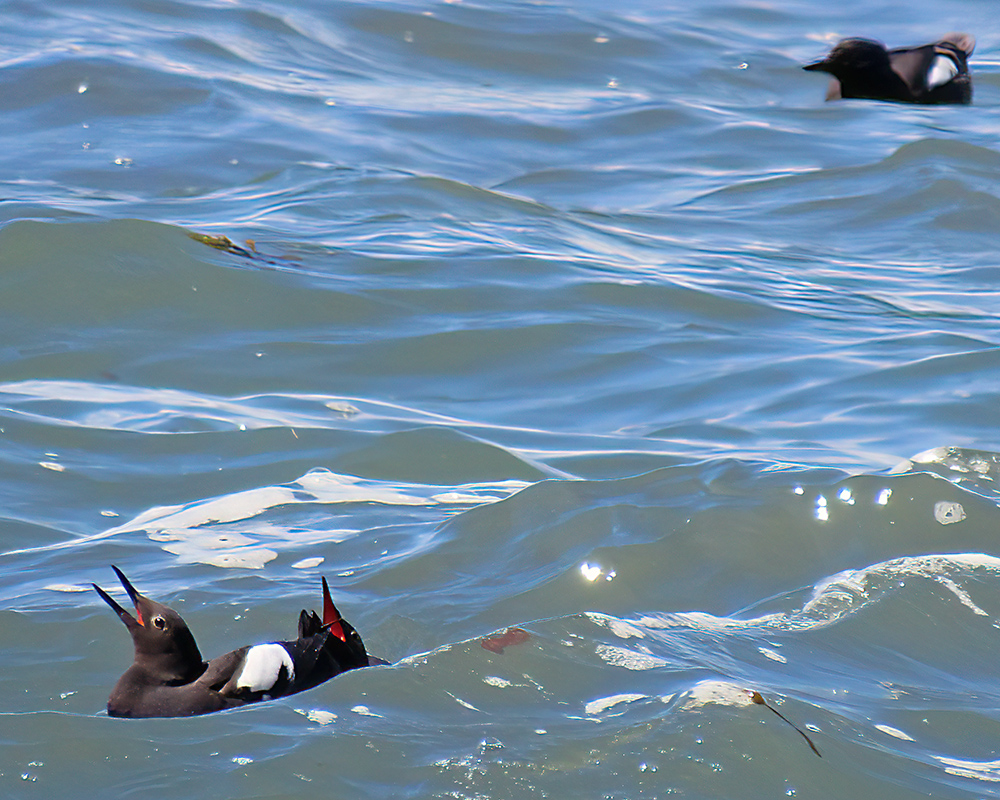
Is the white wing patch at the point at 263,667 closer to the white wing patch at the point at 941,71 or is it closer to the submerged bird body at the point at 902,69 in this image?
the submerged bird body at the point at 902,69

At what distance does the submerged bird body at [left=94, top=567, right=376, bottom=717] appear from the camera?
311cm

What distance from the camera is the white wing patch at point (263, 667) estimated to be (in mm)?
3111

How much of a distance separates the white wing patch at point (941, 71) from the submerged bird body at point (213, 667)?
27.8ft

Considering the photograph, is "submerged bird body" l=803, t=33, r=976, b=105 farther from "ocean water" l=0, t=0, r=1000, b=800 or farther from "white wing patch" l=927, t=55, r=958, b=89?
"ocean water" l=0, t=0, r=1000, b=800

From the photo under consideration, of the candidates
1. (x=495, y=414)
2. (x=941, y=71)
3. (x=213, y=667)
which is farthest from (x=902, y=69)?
(x=213, y=667)

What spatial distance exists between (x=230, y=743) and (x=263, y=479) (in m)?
2.27

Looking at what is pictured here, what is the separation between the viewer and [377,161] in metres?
9.10

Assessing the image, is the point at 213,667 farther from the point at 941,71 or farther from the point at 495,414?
the point at 941,71

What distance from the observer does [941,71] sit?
10242mm

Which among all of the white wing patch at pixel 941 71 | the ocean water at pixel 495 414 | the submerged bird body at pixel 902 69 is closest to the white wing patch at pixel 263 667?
the ocean water at pixel 495 414

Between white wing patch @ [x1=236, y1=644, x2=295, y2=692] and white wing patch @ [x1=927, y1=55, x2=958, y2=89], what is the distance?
860 centimetres

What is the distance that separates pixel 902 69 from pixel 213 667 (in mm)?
8619

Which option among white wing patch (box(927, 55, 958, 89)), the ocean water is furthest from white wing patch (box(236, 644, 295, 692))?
white wing patch (box(927, 55, 958, 89))

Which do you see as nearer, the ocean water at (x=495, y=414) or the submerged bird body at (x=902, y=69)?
the ocean water at (x=495, y=414)
